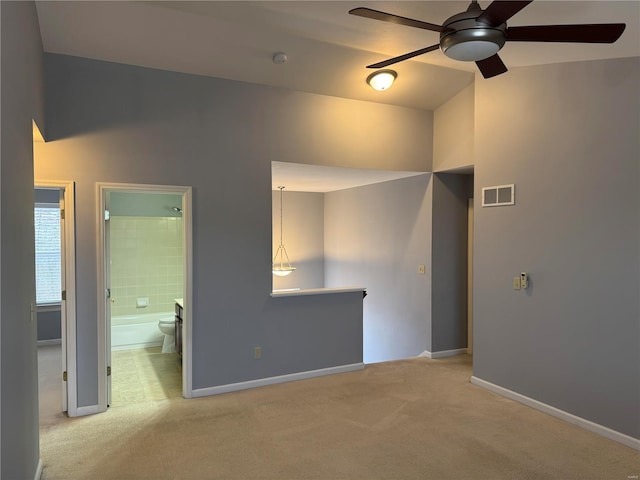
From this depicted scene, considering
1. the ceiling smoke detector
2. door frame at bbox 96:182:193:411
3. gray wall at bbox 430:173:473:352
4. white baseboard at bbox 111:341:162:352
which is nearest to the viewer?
door frame at bbox 96:182:193:411

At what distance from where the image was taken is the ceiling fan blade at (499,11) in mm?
1817

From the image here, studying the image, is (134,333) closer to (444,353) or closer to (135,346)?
(135,346)

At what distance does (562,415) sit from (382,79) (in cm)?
337

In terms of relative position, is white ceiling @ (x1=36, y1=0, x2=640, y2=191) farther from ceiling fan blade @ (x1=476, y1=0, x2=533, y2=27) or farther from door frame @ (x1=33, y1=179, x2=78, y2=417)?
door frame @ (x1=33, y1=179, x2=78, y2=417)

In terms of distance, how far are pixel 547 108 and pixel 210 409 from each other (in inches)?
152

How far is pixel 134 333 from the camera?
574 cm

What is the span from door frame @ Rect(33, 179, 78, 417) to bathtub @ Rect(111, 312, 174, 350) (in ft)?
7.54

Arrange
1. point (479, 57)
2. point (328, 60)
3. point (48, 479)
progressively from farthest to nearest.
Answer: point (328, 60) < point (48, 479) < point (479, 57)

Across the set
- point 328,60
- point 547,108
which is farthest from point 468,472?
point 328,60

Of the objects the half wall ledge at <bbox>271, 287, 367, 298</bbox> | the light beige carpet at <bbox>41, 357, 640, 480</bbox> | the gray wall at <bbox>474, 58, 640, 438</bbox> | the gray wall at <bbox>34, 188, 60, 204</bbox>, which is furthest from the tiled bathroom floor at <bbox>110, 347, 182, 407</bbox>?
the gray wall at <bbox>474, 58, 640, 438</bbox>

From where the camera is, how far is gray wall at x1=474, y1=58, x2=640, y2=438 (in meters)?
2.97

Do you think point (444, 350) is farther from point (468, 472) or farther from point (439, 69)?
point (439, 69)

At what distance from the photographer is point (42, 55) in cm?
314

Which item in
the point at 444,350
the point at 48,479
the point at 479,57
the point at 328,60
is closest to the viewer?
the point at 479,57
